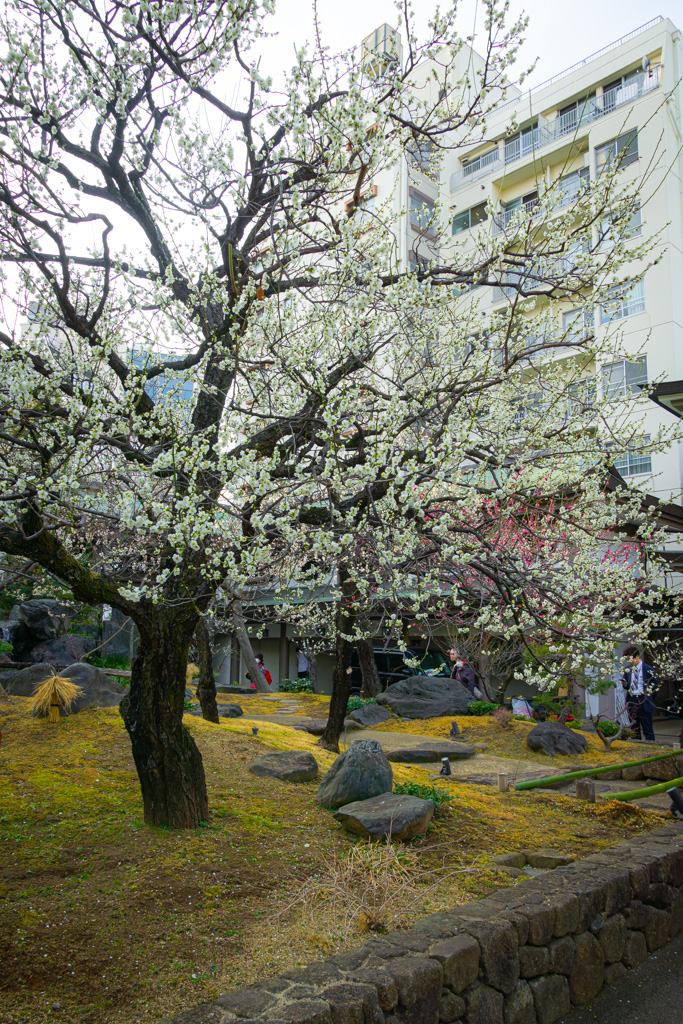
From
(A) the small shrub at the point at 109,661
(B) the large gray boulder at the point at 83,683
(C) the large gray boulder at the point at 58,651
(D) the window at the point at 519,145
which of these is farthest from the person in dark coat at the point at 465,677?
(D) the window at the point at 519,145

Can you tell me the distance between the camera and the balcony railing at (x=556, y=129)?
A: 2154 centimetres

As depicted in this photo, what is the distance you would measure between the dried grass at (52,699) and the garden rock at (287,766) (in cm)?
284

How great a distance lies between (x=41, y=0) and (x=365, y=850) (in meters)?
7.09

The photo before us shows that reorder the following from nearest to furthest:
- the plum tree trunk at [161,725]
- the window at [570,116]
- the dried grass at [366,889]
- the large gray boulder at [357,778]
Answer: the dried grass at [366,889], the plum tree trunk at [161,725], the large gray boulder at [357,778], the window at [570,116]

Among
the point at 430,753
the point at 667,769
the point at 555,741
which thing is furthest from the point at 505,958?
the point at 555,741

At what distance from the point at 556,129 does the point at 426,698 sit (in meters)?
21.2

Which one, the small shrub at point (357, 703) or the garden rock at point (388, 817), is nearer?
the garden rock at point (388, 817)

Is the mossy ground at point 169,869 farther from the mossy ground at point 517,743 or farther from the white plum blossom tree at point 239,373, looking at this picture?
the mossy ground at point 517,743

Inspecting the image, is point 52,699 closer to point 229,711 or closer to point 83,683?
point 83,683

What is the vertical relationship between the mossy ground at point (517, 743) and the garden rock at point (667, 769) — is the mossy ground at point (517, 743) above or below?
below

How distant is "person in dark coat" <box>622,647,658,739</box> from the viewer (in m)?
12.6

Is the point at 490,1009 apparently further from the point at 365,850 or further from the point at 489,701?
the point at 489,701

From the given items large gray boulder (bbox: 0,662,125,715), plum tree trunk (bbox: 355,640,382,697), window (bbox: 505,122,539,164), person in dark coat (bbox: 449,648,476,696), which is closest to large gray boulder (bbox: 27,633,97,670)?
large gray boulder (bbox: 0,662,125,715)

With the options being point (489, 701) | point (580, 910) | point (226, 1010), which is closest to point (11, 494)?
point (226, 1010)
